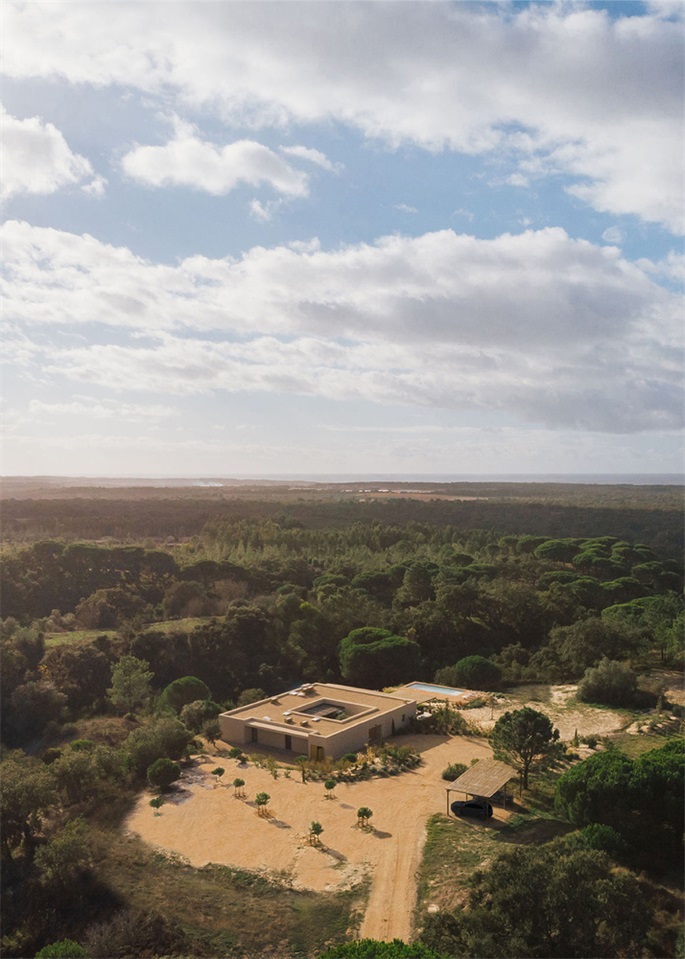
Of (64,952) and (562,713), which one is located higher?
(64,952)

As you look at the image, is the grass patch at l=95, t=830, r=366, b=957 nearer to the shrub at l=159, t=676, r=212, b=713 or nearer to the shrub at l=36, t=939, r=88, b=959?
the shrub at l=36, t=939, r=88, b=959

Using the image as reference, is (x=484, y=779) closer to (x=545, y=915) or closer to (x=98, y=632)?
(x=545, y=915)

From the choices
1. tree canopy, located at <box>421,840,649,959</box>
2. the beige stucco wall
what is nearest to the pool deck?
the beige stucco wall

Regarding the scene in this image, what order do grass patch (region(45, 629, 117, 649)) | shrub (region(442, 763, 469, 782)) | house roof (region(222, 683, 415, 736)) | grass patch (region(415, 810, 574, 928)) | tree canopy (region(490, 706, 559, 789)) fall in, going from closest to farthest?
grass patch (region(415, 810, 574, 928)), tree canopy (region(490, 706, 559, 789)), shrub (region(442, 763, 469, 782)), house roof (region(222, 683, 415, 736)), grass patch (region(45, 629, 117, 649))

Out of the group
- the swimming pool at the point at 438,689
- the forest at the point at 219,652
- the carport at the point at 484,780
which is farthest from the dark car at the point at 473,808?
the swimming pool at the point at 438,689

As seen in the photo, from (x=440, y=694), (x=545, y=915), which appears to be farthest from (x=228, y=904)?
(x=440, y=694)
